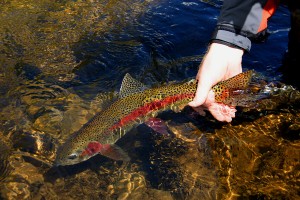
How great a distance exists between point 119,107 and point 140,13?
352 cm

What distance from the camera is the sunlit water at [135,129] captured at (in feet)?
Answer: 12.5

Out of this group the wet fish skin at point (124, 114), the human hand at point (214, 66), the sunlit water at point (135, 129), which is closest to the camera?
the human hand at point (214, 66)

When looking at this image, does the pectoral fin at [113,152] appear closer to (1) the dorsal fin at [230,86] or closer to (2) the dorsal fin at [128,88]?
(2) the dorsal fin at [128,88]

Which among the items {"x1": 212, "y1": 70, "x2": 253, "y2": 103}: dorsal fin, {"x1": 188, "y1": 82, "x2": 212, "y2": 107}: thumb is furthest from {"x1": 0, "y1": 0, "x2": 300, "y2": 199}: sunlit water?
{"x1": 188, "y1": 82, "x2": 212, "y2": 107}: thumb

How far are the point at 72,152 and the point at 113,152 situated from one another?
0.47 m

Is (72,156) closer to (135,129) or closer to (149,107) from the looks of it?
(135,129)

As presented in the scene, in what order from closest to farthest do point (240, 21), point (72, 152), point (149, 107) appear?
point (240, 21), point (72, 152), point (149, 107)

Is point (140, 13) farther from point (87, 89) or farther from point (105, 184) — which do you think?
point (105, 184)

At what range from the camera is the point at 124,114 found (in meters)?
4.26

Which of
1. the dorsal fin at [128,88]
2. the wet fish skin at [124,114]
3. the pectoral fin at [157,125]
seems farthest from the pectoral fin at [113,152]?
the dorsal fin at [128,88]

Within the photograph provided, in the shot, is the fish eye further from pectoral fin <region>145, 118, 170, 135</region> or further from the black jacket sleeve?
the black jacket sleeve

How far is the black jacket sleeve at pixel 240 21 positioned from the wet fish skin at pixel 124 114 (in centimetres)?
41

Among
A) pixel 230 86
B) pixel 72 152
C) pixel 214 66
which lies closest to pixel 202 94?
pixel 214 66

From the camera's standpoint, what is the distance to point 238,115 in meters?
4.66
